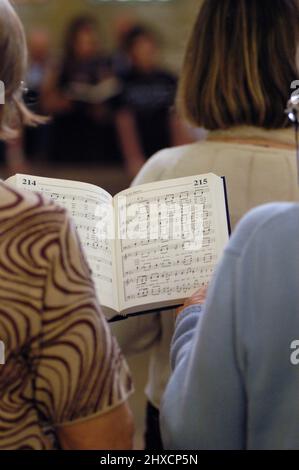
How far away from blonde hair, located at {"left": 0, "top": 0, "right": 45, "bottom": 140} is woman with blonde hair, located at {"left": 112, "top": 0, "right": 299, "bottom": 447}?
43 cm

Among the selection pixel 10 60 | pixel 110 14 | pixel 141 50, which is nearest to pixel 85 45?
pixel 141 50

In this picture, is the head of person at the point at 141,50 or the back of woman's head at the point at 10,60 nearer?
the back of woman's head at the point at 10,60

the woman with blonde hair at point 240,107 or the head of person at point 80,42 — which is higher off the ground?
the head of person at point 80,42

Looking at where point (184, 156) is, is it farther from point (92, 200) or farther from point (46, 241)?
point (46, 241)

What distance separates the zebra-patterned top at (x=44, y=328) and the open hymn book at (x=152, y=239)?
40 cm

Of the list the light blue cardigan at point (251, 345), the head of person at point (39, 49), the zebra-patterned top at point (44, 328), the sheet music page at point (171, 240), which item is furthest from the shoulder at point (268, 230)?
the head of person at point (39, 49)

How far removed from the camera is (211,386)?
1084mm

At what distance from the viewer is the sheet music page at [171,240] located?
1496 mm

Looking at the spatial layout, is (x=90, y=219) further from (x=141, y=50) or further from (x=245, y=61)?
(x=141, y=50)

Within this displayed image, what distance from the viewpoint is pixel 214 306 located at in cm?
107

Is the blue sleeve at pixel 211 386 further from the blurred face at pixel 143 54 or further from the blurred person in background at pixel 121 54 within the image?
the blurred person in background at pixel 121 54

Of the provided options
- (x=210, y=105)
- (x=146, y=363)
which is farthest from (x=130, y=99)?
(x=210, y=105)

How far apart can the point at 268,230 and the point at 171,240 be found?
0.48 meters

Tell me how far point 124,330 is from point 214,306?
2.30 ft
